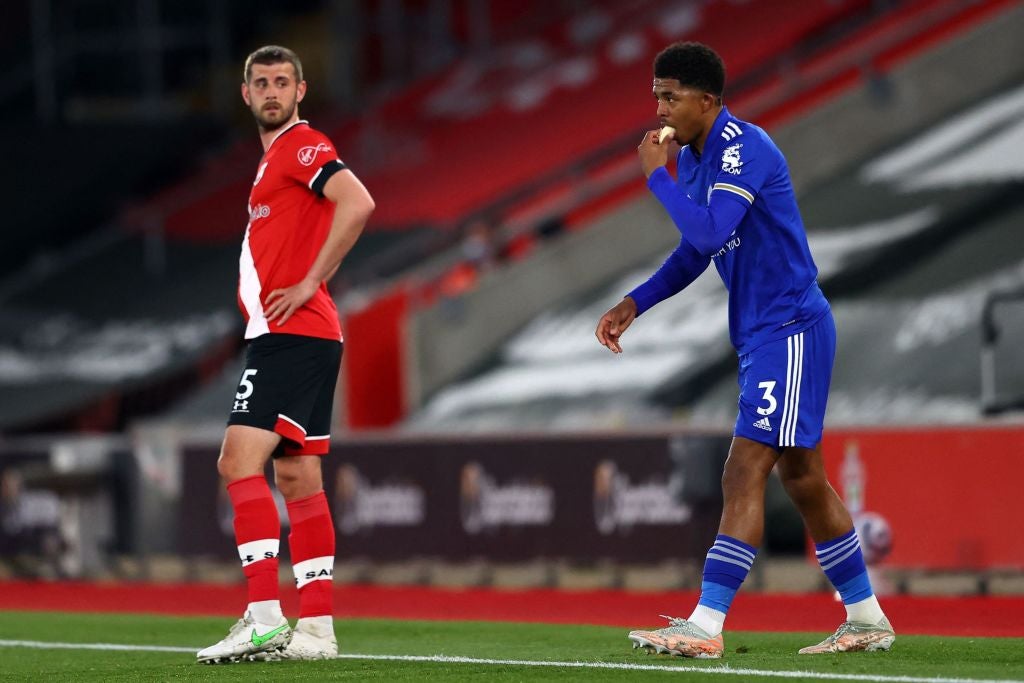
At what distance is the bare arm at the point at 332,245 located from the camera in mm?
7684

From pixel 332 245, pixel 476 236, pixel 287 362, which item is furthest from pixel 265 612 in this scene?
pixel 476 236

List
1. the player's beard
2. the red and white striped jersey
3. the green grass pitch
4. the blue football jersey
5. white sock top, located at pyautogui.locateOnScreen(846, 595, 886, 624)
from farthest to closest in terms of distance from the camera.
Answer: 1. the player's beard
2. the red and white striped jersey
3. white sock top, located at pyautogui.locateOnScreen(846, 595, 886, 624)
4. the blue football jersey
5. the green grass pitch

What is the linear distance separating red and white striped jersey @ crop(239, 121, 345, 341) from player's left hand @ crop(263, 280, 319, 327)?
0.14 ft

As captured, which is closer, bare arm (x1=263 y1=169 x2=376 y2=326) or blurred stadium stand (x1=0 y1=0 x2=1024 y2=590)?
bare arm (x1=263 y1=169 x2=376 y2=326)


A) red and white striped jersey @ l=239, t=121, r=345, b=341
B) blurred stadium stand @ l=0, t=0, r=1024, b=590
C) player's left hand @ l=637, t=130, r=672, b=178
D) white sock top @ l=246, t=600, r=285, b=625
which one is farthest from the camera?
blurred stadium stand @ l=0, t=0, r=1024, b=590

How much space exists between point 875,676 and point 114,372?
56.7 feet

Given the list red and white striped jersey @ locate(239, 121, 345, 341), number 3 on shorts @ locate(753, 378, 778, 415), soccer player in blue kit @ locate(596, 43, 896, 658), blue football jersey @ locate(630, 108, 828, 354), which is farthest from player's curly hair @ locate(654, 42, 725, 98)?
red and white striped jersey @ locate(239, 121, 345, 341)

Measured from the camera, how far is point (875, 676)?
20.8 feet

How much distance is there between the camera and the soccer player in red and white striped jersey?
763 centimetres

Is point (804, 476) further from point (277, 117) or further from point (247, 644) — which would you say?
point (277, 117)

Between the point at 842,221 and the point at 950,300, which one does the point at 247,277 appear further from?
the point at 842,221

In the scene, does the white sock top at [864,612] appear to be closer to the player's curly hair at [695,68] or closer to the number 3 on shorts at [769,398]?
the number 3 on shorts at [769,398]

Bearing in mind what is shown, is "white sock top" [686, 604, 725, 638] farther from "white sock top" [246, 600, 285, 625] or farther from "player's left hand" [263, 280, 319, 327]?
"player's left hand" [263, 280, 319, 327]

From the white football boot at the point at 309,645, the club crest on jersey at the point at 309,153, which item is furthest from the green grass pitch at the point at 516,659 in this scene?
the club crest on jersey at the point at 309,153
